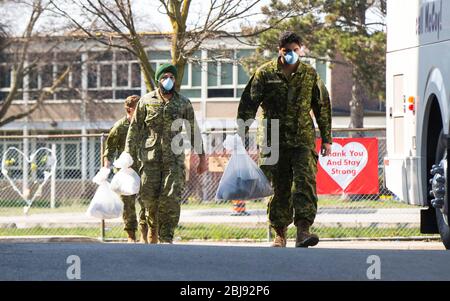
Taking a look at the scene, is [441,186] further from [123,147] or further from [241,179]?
[123,147]

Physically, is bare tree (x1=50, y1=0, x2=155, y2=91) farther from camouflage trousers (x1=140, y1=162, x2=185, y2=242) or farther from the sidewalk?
camouflage trousers (x1=140, y1=162, x2=185, y2=242)

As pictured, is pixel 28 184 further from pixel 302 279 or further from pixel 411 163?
pixel 302 279

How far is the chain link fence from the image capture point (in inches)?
828

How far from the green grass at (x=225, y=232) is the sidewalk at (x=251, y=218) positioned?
0.58ft

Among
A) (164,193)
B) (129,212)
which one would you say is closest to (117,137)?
(129,212)

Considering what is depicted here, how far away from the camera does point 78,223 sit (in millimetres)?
23391

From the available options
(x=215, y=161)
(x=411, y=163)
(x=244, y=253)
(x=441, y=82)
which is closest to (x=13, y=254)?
(x=244, y=253)

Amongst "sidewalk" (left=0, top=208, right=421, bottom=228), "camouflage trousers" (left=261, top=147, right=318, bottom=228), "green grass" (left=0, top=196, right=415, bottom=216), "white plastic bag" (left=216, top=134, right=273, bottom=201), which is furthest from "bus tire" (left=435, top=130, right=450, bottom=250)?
"green grass" (left=0, top=196, right=415, bottom=216)

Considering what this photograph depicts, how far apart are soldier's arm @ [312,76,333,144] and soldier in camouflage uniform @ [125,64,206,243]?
1.91 metres

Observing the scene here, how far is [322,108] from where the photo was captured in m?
11.4

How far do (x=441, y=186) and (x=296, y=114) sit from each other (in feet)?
5.29

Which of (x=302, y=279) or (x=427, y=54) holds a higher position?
(x=427, y=54)

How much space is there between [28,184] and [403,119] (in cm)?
1365

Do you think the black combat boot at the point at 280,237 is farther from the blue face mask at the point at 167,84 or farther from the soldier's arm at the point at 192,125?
the blue face mask at the point at 167,84
